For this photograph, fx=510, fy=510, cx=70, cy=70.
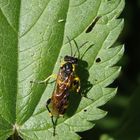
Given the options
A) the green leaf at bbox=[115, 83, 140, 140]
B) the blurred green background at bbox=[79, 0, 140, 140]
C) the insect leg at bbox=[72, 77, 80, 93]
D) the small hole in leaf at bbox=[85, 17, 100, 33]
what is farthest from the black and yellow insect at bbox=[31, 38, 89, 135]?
the blurred green background at bbox=[79, 0, 140, 140]

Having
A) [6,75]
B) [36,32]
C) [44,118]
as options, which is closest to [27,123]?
[44,118]

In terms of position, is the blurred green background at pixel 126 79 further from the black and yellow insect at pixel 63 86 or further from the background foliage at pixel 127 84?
the black and yellow insect at pixel 63 86

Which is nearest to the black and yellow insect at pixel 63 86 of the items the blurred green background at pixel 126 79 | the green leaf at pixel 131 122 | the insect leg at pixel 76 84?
the insect leg at pixel 76 84

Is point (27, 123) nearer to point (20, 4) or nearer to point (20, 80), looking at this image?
point (20, 80)

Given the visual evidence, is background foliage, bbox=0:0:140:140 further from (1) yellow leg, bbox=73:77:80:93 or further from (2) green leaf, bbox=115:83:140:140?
(1) yellow leg, bbox=73:77:80:93

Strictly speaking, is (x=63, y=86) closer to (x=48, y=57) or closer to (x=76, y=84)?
(x=76, y=84)

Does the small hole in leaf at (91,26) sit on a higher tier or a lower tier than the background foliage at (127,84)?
higher
